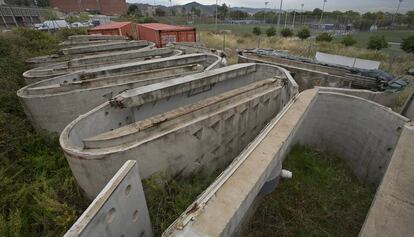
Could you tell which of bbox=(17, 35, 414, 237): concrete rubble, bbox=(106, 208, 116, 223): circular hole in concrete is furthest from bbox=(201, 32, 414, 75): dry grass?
bbox=(106, 208, 116, 223): circular hole in concrete

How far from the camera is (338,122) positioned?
6227 millimetres

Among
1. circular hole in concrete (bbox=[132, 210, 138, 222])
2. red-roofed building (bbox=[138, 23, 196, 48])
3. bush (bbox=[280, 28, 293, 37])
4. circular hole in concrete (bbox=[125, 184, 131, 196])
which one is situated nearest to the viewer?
circular hole in concrete (bbox=[125, 184, 131, 196])

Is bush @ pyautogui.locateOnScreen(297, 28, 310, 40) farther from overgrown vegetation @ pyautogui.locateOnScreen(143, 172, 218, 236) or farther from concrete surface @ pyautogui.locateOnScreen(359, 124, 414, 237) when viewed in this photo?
overgrown vegetation @ pyautogui.locateOnScreen(143, 172, 218, 236)

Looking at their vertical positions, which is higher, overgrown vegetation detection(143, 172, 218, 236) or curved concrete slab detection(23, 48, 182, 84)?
curved concrete slab detection(23, 48, 182, 84)

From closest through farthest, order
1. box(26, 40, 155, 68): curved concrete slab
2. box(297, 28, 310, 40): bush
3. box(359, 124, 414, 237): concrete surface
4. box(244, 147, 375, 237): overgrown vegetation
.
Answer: box(359, 124, 414, 237): concrete surface
box(244, 147, 375, 237): overgrown vegetation
box(26, 40, 155, 68): curved concrete slab
box(297, 28, 310, 40): bush

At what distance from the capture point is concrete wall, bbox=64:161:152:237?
2.14m

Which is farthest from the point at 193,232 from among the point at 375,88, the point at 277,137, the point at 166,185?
the point at 375,88

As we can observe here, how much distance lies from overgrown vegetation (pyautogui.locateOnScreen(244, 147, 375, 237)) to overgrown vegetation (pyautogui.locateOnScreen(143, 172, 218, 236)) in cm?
122

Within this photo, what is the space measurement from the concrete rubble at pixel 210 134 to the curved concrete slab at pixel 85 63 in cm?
6

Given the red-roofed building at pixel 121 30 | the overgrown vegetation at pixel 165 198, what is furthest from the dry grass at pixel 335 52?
the overgrown vegetation at pixel 165 198

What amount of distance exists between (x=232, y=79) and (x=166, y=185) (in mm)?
4915

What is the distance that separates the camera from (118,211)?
8.33 ft

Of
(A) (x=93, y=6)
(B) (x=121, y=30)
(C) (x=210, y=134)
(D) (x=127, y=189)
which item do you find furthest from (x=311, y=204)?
(A) (x=93, y=6)

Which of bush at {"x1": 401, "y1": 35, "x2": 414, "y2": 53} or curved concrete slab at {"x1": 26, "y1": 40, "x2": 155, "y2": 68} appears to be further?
bush at {"x1": 401, "y1": 35, "x2": 414, "y2": 53}
